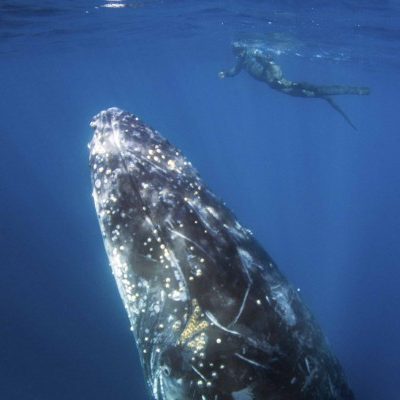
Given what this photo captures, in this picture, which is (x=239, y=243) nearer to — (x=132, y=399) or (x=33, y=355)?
(x=132, y=399)

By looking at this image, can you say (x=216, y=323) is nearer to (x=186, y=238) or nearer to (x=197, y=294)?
(x=197, y=294)

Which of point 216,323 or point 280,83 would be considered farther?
point 280,83

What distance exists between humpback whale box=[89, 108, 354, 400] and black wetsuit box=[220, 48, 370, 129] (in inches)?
721

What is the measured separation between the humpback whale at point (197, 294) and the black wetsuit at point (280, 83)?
60.0 feet

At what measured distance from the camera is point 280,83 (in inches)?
874

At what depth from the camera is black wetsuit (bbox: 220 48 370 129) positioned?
20.4m

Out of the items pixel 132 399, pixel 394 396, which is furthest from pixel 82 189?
pixel 394 396

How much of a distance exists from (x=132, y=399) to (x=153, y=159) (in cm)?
1447

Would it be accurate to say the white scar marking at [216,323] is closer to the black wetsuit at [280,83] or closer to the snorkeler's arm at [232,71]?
the black wetsuit at [280,83]

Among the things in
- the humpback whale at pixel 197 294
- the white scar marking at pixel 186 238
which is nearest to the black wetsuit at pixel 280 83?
the humpback whale at pixel 197 294

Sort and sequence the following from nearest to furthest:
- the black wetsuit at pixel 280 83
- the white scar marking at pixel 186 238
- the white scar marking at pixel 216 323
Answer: the white scar marking at pixel 216 323
the white scar marking at pixel 186 238
the black wetsuit at pixel 280 83

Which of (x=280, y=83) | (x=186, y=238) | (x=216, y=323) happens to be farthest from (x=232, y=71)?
(x=216, y=323)

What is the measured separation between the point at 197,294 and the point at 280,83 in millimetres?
20562

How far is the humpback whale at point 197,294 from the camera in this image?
3.20 meters
